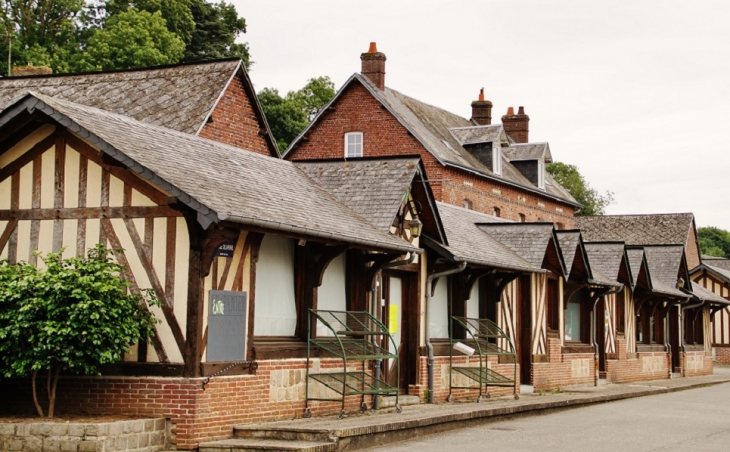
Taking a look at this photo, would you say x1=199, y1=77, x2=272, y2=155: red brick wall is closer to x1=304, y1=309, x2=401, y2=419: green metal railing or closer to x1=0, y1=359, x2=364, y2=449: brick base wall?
x1=304, y1=309, x2=401, y2=419: green metal railing

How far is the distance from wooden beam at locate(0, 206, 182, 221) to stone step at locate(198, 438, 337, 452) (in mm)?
2603

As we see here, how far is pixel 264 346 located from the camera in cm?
1327

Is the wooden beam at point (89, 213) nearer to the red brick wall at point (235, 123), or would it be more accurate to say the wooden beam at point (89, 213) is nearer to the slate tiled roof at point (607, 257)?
the red brick wall at point (235, 123)

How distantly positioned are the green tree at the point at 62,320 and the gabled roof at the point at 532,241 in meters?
11.9

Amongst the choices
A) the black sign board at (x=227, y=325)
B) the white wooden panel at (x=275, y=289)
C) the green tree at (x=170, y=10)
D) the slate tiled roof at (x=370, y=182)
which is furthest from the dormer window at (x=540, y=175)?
the black sign board at (x=227, y=325)

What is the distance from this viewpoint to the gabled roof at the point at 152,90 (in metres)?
22.2

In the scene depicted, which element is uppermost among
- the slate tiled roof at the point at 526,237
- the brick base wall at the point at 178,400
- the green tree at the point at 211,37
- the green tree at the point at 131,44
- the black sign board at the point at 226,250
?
the green tree at the point at 211,37

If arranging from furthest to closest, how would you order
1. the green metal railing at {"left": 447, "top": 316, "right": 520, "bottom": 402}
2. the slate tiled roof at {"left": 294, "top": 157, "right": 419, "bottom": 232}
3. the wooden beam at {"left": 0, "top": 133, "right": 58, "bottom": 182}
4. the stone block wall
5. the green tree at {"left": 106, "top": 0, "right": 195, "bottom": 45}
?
the green tree at {"left": 106, "top": 0, "right": 195, "bottom": 45}, the green metal railing at {"left": 447, "top": 316, "right": 520, "bottom": 402}, the slate tiled roof at {"left": 294, "top": 157, "right": 419, "bottom": 232}, the wooden beam at {"left": 0, "top": 133, "right": 58, "bottom": 182}, the stone block wall

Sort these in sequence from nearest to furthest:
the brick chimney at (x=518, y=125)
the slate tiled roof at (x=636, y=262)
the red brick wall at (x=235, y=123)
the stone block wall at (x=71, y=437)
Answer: the stone block wall at (x=71, y=437) < the red brick wall at (x=235, y=123) < the slate tiled roof at (x=636, y=262) < the brick chimney at (x=518, y=125)

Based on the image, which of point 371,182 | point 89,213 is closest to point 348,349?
point 371,182

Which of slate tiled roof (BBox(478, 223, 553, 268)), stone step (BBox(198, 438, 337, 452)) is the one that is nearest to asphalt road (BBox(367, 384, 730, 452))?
stone step (BBox(198, 438, 337, 452))

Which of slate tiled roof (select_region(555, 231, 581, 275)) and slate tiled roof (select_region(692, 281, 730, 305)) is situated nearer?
slate tiled roof (select_region(555, 231, 581, 275))

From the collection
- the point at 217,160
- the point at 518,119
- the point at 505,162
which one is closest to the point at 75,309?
the point at 217,160

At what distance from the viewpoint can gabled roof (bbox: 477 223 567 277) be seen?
71.9 feet
